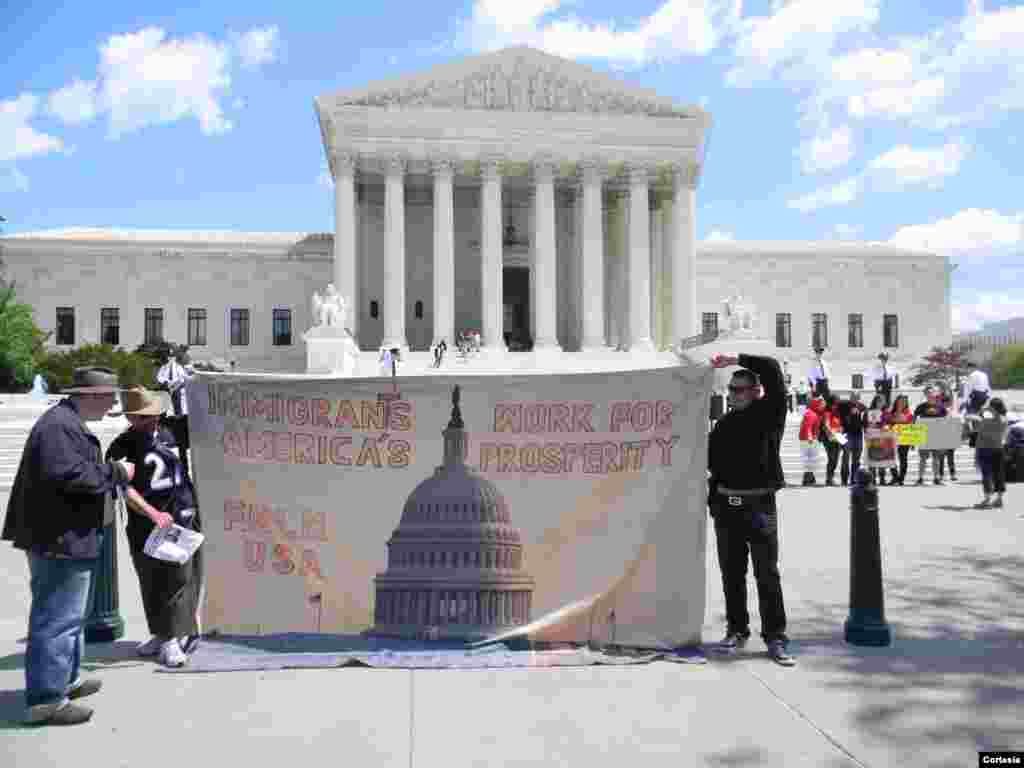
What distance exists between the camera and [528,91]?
47000 mm

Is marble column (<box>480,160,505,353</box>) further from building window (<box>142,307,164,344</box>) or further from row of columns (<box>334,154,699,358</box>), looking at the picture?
building window (<box>142,307,164,344</box>)

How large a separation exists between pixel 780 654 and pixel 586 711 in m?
1.73

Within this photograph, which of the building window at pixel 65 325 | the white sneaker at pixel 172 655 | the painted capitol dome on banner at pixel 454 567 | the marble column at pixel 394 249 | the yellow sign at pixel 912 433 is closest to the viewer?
the white sneaker at pixel 172 655

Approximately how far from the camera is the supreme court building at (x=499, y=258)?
4622 centimetres

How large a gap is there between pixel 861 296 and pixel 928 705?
61146 mm

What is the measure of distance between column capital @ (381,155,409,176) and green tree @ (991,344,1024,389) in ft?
159

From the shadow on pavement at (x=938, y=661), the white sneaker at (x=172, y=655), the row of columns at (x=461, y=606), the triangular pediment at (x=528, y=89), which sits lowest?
the shadow on pavement at (x=938, y=661)

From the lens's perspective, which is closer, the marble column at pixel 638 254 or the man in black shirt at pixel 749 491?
the man in black shirt at pixel 749 491

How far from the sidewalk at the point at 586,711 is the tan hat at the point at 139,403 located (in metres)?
1.75

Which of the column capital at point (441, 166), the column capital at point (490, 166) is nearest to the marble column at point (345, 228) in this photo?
the column capital at point (441, 166)

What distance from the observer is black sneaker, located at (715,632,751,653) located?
655 cm

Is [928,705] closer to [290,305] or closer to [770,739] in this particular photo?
[770,739]

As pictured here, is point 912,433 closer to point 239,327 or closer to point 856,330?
point 239,327

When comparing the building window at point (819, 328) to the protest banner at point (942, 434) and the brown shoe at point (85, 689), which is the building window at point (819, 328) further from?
the brown shoe at point (85, 689)
